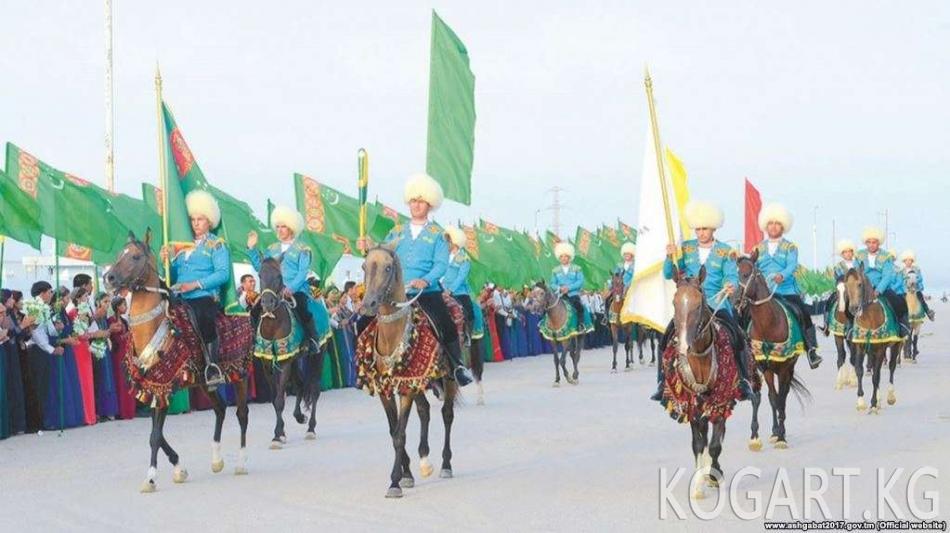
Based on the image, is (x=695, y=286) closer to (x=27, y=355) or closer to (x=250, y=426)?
(x=250, y=426)

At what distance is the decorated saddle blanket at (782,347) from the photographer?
1377 centimetres

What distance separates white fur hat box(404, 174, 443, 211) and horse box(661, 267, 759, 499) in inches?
94.4

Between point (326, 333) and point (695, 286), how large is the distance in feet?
23.1

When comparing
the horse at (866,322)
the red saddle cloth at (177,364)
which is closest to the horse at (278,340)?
the red saddle cloth at (177,364)

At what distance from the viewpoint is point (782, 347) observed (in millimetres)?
13797

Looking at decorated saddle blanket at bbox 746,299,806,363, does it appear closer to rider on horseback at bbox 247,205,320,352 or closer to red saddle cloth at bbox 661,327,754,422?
red saddle cloth at bbox 661,327,754,422

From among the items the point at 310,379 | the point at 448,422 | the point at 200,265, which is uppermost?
the point at 200,265

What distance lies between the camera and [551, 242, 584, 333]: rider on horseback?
2488 cm

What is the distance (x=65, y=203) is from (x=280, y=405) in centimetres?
618

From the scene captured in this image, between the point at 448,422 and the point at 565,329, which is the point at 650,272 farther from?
the point at 565,329

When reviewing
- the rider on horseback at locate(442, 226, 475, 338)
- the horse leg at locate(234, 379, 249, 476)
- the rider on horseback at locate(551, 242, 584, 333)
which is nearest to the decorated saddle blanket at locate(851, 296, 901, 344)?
the rider on horseback at locate(442, 226, 475, 338)

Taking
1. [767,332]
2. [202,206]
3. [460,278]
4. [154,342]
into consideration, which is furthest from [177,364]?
[767,332]

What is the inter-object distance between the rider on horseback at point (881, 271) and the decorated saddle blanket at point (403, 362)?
30.7ft

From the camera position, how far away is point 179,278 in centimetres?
1205
